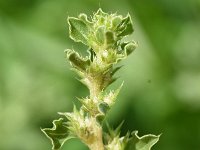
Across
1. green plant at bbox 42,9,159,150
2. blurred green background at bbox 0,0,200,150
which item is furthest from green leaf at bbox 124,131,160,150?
blurred green background at bbox 0,0,200,150

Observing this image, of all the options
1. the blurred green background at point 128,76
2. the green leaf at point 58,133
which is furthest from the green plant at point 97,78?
the blurred green background at point 128,76

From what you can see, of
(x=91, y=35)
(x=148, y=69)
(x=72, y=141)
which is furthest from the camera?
(x=148, y=69)

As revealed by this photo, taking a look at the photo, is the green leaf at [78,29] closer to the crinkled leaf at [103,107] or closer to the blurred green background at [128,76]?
the crinkled leaf at [103,107]

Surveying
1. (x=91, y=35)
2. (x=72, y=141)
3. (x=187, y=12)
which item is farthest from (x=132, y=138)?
(x=187, y=12)

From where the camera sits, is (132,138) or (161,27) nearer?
(132,138)

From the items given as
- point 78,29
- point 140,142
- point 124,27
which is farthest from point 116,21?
point 140,142

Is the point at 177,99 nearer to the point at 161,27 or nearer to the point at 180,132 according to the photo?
the point at 180,132

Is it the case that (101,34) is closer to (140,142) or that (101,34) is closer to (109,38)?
(109,38)
